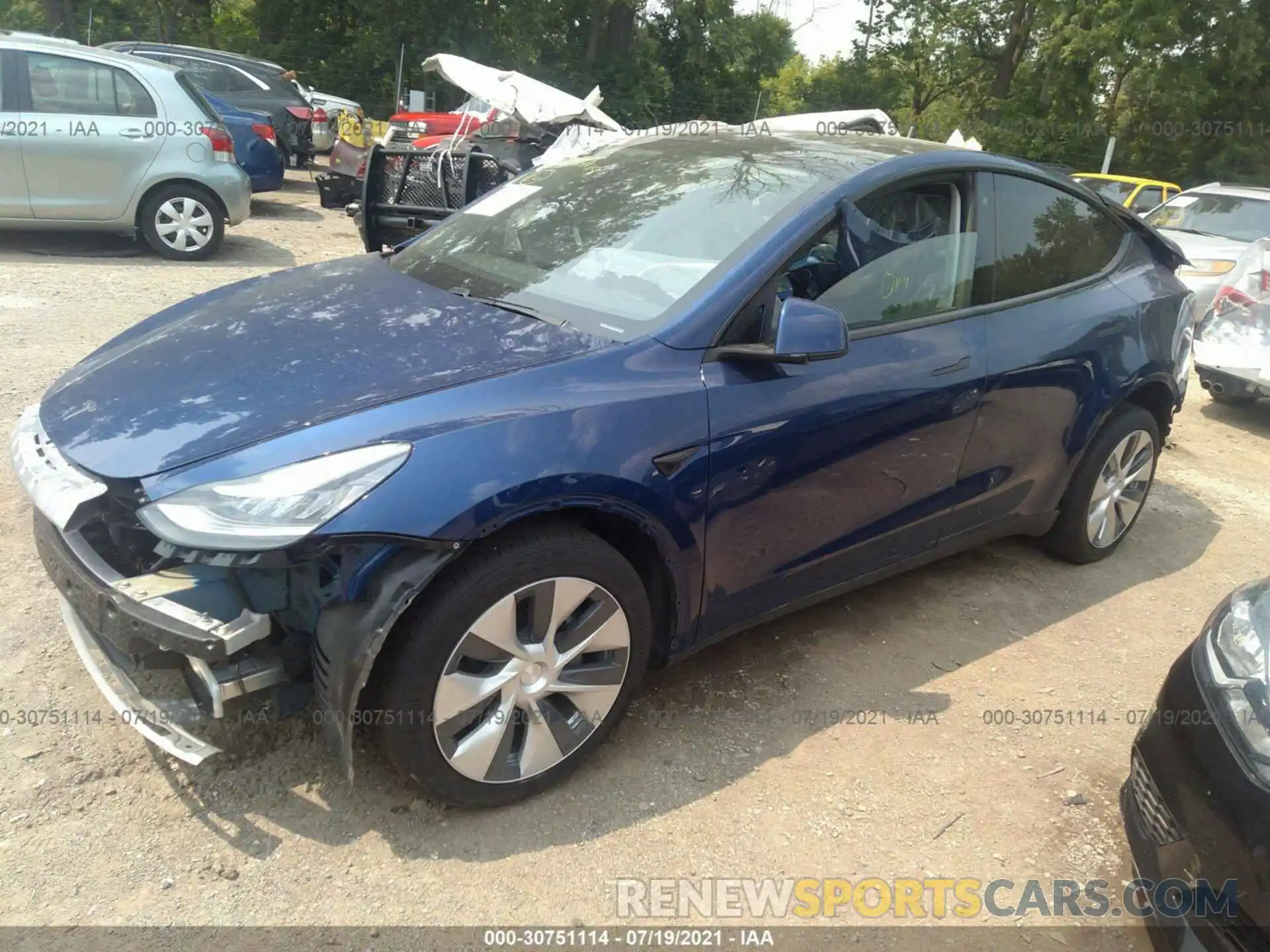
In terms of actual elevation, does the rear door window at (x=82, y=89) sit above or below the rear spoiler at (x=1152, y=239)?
above

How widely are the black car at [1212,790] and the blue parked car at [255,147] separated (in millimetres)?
9798

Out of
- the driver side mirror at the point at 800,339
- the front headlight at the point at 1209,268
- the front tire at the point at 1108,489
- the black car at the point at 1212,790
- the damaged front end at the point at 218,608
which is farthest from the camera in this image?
the front headlight at the point at 1209,268

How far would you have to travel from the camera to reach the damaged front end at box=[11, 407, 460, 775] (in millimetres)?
1990

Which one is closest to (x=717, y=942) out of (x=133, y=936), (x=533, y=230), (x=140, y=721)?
(x=133, y=936)

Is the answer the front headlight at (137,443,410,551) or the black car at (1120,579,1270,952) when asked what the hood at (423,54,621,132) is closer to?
the front headlight at (137,443,410,551)

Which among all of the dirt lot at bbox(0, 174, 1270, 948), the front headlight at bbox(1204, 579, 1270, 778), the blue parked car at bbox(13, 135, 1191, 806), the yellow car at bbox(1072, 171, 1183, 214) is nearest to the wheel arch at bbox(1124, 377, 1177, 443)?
the blue parked car at bbox(13, 135, 1191, 806)

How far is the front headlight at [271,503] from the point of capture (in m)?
1.96

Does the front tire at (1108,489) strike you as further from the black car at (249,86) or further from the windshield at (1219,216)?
the black car at (249,86)

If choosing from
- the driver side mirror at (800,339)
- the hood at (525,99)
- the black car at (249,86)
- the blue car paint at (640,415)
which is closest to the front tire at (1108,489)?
the blue car paint at (640,415)

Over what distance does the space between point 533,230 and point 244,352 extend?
3.52 ft

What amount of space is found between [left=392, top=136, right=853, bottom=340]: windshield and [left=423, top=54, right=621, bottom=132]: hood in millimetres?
7370

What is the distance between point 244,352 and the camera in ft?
8.29

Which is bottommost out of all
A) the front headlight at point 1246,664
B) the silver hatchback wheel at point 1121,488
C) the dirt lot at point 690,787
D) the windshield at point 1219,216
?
the dirt lot at point 690,787

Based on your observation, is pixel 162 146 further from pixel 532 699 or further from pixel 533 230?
pixel 532 699
